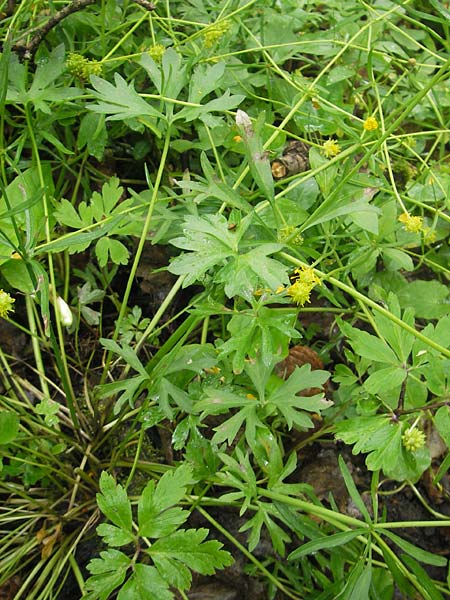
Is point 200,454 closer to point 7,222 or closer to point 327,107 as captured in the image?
point 7,222

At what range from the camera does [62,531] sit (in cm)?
113

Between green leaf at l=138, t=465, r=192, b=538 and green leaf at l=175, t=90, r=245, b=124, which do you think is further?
green leaf at l=175, t=90, r=245, b=124

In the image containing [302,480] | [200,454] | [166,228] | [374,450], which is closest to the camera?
[374,450]

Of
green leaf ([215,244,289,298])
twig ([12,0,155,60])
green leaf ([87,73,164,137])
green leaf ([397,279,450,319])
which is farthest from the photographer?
green leaf ([397,279,450,319])

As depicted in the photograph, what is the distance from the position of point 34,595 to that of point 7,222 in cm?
74

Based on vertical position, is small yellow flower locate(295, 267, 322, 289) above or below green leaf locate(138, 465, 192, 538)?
above

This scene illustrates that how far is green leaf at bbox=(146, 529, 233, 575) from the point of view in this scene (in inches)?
32.2

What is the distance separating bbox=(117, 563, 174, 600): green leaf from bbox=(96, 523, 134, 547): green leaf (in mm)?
43

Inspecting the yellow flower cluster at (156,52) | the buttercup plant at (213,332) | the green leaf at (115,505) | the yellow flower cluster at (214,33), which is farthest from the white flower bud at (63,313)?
the yellow flower cluster at (214,33)

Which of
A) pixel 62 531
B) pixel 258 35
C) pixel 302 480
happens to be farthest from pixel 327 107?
pixel 62 531

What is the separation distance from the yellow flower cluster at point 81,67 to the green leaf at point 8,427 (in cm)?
74

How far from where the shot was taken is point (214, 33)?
1.25 m

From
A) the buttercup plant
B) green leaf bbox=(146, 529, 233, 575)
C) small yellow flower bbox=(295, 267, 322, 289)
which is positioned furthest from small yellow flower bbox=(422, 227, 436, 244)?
green leaf bbox=(146, 529, 233, 575)

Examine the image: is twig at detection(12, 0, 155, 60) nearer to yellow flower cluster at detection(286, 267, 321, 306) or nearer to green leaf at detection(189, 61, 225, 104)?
green leaf at detection(189, 61, 225, 104)
